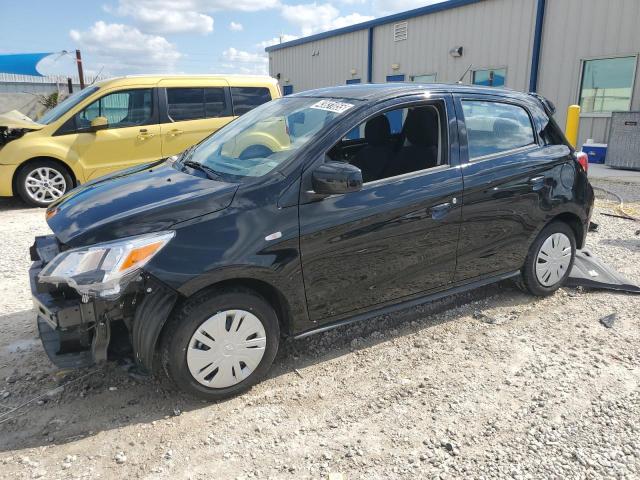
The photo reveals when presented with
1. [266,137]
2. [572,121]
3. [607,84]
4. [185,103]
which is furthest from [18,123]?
[607,84]

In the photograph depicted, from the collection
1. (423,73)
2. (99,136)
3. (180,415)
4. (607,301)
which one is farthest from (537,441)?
(423,73)

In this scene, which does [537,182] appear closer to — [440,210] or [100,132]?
[440,210]

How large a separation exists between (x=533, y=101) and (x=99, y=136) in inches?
237

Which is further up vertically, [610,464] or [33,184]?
[33,184]

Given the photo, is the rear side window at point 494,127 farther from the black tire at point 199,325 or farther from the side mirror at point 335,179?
the black tire at point 199,325

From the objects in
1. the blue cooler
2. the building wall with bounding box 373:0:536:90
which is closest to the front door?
the blue cooler

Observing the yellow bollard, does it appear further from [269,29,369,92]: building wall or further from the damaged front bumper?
the damaged front bumper

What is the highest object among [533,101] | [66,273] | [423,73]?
[423,73]

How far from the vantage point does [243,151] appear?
3283mm

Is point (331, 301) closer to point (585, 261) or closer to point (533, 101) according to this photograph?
point (533, 101)

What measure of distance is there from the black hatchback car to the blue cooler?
815cm

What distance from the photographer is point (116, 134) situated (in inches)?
295

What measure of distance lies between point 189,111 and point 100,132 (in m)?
1.36

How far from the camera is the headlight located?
7.82 ft
